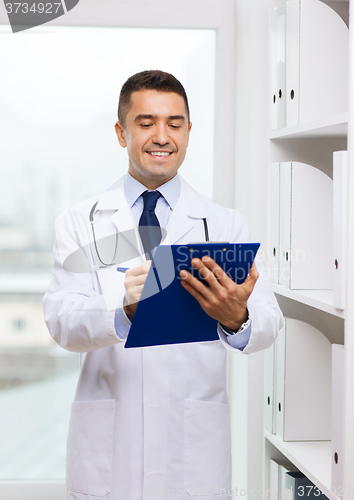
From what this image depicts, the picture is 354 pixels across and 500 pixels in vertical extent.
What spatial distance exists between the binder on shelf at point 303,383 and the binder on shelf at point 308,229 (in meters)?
0.14

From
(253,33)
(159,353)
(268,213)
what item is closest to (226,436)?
(159,353)

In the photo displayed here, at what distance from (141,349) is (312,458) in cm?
53

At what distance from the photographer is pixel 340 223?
101cm

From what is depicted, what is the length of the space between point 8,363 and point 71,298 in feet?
2.36

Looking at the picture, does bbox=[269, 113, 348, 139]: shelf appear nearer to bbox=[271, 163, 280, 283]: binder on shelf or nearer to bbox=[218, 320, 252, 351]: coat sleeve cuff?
bbox=[271, 163, 280, 283]: binder on shelf

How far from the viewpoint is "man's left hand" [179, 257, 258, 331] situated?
3.06 ft

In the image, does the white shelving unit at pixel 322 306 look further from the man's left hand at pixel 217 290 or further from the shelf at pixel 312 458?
the man's left hand at pixel 217 290

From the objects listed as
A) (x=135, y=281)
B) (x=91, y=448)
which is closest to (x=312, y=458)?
(x=91, y=448)

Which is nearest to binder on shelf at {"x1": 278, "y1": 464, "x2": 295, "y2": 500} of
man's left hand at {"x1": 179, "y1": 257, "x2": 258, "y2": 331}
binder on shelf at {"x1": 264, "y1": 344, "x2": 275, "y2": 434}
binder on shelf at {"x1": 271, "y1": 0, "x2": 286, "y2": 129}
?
binder on shelf at {"x1": 264, "y1": 344, "x2": 275, "y2": 434}

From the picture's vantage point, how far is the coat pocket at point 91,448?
1.17 metres

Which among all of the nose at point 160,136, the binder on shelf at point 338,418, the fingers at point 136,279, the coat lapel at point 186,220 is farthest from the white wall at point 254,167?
the fingers at point 136,279

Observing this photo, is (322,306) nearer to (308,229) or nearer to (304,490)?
(308,229)

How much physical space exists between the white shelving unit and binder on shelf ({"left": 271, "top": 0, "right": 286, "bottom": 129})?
0.05m

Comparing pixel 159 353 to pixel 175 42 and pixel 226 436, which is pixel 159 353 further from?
pixel 175 42
